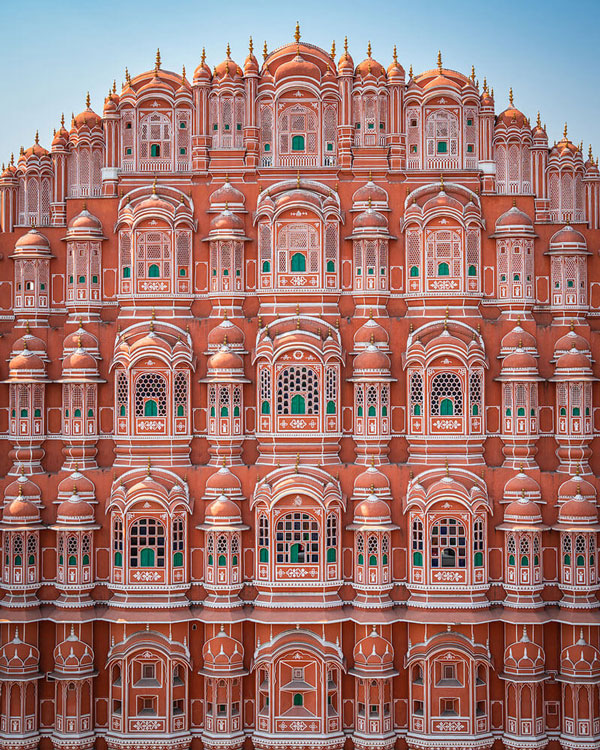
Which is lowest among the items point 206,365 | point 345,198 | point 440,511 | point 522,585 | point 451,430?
point 522,585

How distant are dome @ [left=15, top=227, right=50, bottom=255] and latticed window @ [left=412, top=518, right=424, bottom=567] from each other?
16.3m

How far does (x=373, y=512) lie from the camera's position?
31344mm

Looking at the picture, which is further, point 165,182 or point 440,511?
point 165,182

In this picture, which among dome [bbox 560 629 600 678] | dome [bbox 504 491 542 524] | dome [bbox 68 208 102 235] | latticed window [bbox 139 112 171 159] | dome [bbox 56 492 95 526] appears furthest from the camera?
latticed window [bbox 139 112 171 159]

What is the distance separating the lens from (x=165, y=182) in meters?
33.8

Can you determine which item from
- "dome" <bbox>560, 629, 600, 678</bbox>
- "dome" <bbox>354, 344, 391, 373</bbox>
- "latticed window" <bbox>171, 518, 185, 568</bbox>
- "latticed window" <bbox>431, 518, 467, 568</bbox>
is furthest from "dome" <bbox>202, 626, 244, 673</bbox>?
"dome" <bbox>560, 629, 600, 678</bbox>

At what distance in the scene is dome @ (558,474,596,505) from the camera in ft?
104

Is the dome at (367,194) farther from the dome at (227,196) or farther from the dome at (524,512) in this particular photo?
the dome at (524,512)

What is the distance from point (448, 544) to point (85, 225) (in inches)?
666

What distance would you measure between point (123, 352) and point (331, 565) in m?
10.3

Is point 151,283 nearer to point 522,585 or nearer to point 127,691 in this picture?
point 127,691

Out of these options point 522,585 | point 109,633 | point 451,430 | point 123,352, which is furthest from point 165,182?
point 522,585

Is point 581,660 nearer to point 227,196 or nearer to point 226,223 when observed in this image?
point 226,223

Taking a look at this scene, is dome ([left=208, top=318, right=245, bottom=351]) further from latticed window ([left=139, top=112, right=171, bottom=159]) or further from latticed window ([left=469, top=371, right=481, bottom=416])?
latticed window ([left=469, top=371, right=481, bottom=416])
